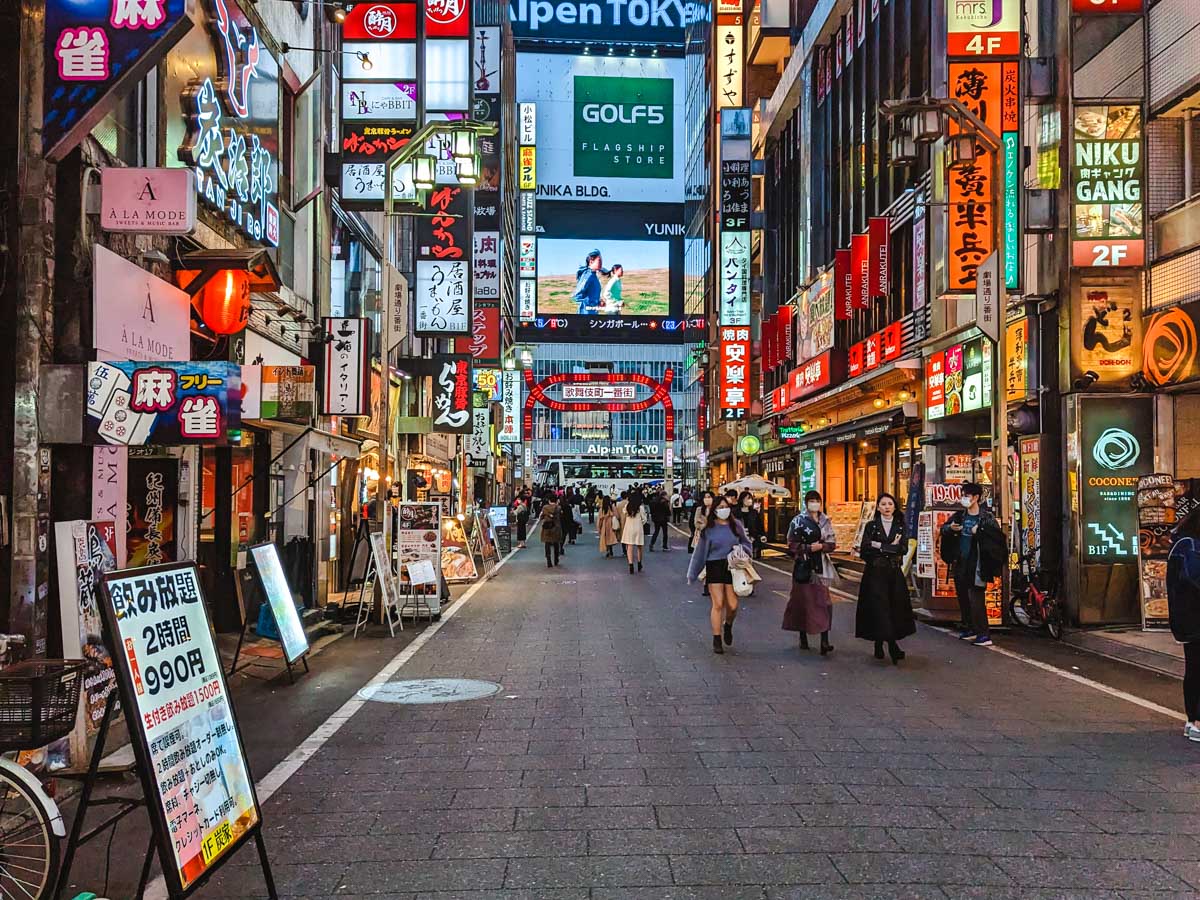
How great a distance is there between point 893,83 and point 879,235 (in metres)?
3.70

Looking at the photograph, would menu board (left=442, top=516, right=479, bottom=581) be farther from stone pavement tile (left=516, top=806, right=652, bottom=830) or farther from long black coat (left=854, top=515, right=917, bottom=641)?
stone pavement tile (left=516, top=806, right=652, bottom=830)

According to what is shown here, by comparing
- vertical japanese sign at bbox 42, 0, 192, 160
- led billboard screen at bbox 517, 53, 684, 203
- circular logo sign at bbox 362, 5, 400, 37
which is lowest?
vertical japanese sign at bbox 42, 0, 192, 160

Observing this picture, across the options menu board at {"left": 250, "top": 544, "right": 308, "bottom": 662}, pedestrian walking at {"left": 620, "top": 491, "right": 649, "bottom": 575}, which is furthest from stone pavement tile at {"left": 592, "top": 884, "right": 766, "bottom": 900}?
pedestrian walking at {"left": 620, "top": 491, "right": 649, "bottom": 575}

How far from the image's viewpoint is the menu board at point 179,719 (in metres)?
3.95

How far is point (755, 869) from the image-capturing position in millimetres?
4914

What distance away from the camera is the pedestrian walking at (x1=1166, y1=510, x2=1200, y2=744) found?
7477 mm

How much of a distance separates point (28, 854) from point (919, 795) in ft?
15.1

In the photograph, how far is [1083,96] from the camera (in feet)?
49.9

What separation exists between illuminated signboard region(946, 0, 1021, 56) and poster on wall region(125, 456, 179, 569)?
13679 millimetres

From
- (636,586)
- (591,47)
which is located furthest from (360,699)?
(591,47)

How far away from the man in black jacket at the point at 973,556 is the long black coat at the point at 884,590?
6.26 ft

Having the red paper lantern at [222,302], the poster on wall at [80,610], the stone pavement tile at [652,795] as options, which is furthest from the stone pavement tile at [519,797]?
the red paper lantern at [222,302]

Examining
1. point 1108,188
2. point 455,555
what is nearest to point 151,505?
point 455,555

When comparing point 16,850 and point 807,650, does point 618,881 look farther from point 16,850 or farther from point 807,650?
point 807,650
